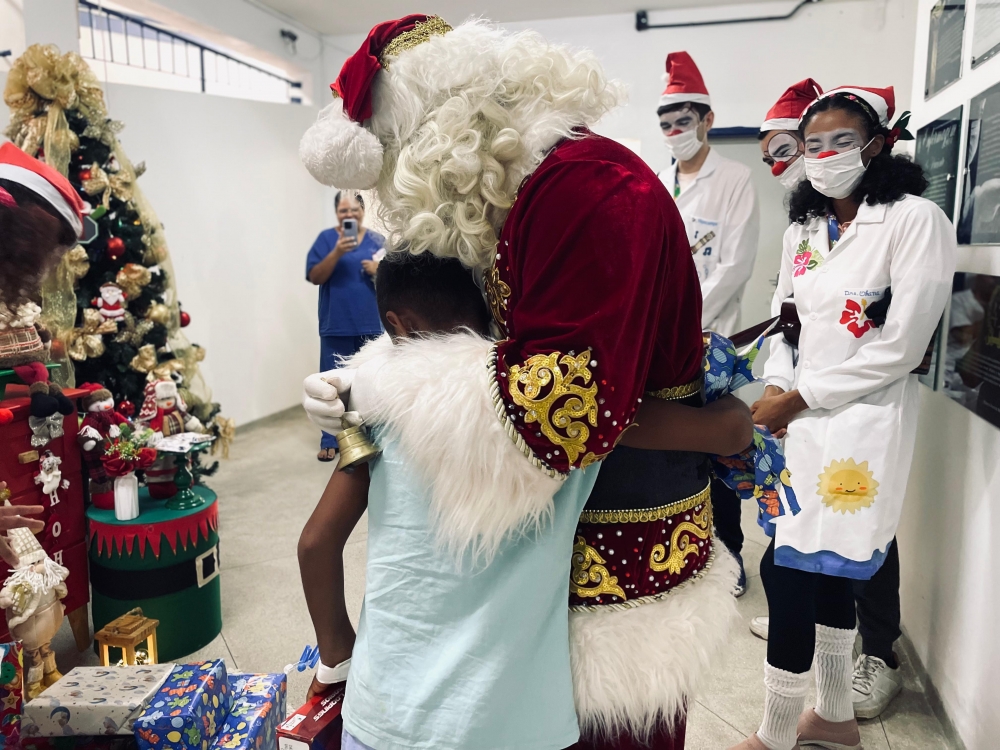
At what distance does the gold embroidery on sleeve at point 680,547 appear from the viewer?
0.91 meters

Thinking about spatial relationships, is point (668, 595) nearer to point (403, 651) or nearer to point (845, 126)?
point (403, 651)

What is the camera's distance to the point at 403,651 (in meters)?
0.86

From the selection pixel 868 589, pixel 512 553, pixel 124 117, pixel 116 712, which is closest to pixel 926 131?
pixel 868 589

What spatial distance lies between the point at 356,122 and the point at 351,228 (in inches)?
124

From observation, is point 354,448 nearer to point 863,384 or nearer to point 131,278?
point 863,384

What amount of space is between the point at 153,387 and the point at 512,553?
2.25 m

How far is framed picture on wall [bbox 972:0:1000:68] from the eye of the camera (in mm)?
1723

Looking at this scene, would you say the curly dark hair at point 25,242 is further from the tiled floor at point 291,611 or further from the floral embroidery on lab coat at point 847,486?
the floral embroidery on lab coat at point 847,486

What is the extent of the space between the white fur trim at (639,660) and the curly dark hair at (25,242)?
4.32ft

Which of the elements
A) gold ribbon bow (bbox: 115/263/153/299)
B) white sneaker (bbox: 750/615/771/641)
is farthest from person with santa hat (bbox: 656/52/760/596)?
gold ribbon bow (bbox: 115/263/153/299)

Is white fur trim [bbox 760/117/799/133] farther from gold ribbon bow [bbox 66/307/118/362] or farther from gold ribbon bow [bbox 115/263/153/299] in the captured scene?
gold ribbon bow [bbox 66/307/118/362]

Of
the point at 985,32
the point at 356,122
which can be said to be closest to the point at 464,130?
the point at 356,122

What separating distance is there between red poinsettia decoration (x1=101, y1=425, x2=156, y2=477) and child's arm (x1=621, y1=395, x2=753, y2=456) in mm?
1869

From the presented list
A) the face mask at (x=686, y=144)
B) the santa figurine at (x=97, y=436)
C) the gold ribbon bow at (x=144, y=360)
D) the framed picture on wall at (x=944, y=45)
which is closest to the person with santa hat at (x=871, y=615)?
the framed picture on wall at (x=944, y=45)
